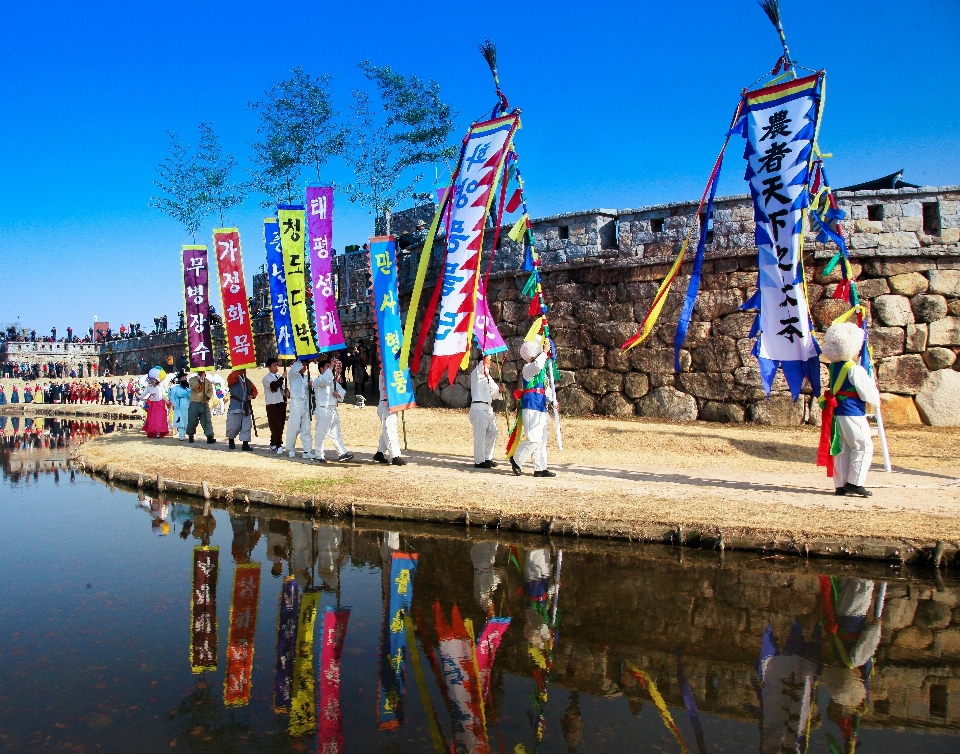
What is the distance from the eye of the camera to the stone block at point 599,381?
13.9 meters

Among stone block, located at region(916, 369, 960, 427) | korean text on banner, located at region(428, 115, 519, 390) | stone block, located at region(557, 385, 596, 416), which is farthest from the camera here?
stone block, located at region(557, 385, 596, 416)

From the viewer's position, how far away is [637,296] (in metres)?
13.8

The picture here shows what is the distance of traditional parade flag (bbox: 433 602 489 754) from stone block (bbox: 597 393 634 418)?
368 inches

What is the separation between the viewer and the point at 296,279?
41.2 feet

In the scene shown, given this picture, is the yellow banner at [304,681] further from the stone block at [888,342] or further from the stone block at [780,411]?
the stone block at [888,342]

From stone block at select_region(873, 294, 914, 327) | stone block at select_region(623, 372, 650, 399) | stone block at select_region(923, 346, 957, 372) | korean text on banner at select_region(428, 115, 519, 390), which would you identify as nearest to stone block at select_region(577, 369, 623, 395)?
stone block at select_region(623, 372, 650, 399)

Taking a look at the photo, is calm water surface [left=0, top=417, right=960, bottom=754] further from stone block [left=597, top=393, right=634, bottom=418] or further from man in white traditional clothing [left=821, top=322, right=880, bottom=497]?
stone block [left=597, top=393, right=634, bottom=418]

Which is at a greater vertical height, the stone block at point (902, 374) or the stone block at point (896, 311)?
the stone block at point (896, 311)

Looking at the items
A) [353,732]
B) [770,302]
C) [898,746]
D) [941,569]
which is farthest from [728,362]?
[353,732]

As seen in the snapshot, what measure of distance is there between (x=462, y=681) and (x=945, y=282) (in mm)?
11852

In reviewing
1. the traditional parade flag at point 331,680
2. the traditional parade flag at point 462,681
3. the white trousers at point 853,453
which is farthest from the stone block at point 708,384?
the traditional parade flag at point 331,680

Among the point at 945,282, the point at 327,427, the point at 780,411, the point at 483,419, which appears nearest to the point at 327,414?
the point at 327,427

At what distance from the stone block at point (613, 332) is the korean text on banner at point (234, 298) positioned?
21.6 feet

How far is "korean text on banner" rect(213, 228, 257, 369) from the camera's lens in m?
12.8
